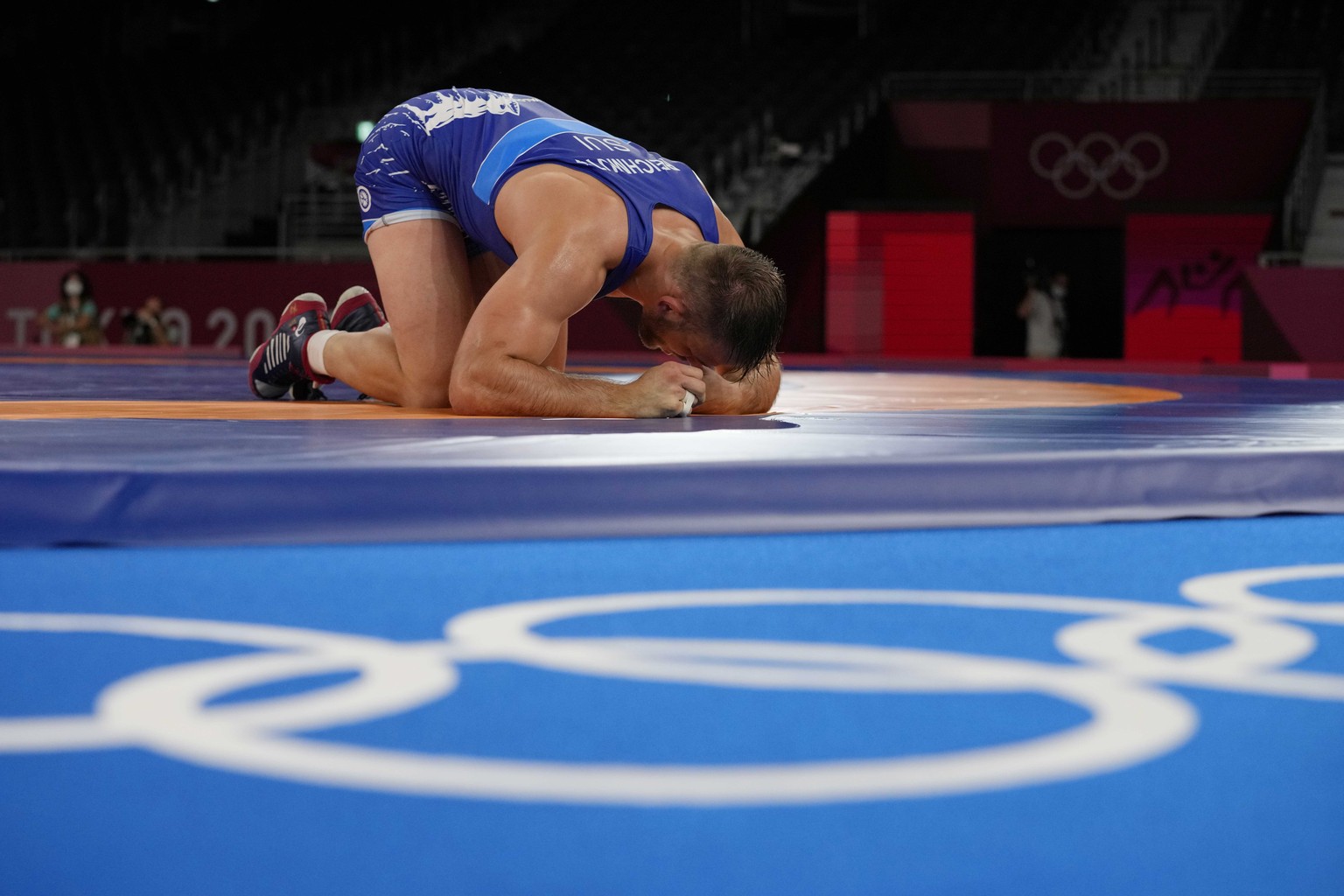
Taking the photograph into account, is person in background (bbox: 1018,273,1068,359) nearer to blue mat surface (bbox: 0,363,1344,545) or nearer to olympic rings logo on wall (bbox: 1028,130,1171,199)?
olympic rings logo on wall (bbox: 1028,130,1171,199)

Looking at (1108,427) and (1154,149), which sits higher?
(1154,149)

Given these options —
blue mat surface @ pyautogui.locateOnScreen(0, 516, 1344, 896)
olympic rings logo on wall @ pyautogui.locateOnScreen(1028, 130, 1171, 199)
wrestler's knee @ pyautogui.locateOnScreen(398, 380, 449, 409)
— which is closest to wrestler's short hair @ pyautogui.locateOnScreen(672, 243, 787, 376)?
wrestler's knee @ pyautogui.locateOnScreen(398, 380, 449, 409)

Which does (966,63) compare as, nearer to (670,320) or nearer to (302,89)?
(302,89)

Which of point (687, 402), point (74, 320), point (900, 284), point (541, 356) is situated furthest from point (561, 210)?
point (900, 284)

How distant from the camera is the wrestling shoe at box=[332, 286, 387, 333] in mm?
3418

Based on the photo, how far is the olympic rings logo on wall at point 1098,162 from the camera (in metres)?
11.5

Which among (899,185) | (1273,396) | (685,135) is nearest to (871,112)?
(899,185)

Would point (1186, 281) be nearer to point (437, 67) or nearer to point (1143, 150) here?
point (1143, 150)

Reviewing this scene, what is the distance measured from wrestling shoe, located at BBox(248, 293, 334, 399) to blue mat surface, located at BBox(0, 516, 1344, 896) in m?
1.75

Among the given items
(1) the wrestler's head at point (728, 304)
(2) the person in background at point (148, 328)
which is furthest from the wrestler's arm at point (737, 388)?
(2) the person in background at point (148, 328)

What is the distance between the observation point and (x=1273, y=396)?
4.18 meters

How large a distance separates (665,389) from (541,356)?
22cm

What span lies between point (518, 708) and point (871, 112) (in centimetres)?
1168

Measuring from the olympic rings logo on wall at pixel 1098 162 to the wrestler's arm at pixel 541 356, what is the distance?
974 centimetres
